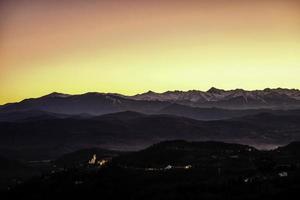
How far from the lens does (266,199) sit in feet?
596

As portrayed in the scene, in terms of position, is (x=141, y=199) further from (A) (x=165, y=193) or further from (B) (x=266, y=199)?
(B) (x=266, y=199)

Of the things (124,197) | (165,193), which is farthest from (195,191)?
(124,197)

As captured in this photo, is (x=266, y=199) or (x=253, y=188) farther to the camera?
(x=253, y=188)

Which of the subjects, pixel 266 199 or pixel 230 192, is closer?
pixel 266 199

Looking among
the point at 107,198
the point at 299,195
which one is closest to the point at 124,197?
the point at 107,198

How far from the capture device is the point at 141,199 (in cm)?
19275

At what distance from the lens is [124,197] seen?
7815 inches

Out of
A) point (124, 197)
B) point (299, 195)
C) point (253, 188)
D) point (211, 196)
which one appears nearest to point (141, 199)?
point (124, 197)

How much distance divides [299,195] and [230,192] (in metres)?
22.2

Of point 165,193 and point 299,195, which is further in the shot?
point 165,193

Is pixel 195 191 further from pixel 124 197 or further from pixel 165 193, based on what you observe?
pixel 124 197

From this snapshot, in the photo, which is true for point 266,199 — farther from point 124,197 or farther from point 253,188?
point 124,197

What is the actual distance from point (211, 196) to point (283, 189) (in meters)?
23.3

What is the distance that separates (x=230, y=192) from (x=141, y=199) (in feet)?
92.2
